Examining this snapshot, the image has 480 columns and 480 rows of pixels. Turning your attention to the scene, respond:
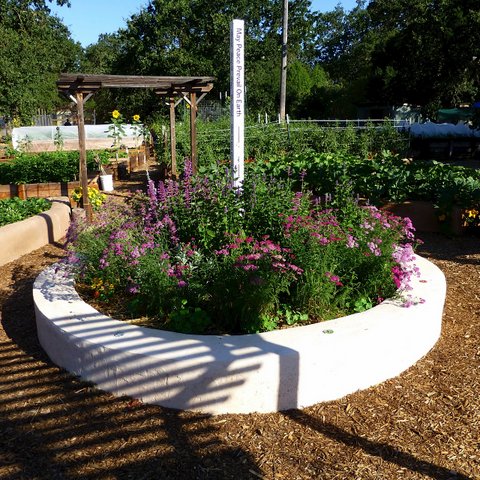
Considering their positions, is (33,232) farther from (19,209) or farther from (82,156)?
(82,156)

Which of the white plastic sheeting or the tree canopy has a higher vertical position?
the tree canopy

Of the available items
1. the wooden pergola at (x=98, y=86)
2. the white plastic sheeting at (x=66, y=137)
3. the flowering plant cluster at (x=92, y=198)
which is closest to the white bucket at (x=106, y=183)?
the wooden pergola at (x=98, y=86)

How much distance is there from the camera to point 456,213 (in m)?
7.13

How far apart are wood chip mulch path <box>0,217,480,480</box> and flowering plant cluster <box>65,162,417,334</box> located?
2.17 feet

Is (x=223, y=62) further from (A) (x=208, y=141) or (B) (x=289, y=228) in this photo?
(B) (x=289, y=228)

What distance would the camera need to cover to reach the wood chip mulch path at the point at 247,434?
2.63 m

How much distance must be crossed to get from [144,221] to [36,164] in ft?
27.0

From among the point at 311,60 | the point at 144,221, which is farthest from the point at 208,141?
the point at 311,60

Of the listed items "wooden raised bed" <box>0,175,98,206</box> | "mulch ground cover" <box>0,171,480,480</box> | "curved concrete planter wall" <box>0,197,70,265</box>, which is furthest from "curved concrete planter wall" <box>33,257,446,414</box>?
"wooden raised bed" <box>0,175,98,206</box>

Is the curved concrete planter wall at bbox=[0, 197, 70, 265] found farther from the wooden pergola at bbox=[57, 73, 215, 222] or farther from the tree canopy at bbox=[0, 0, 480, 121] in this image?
the tree canopy at bbox=[0, 0, 480, 121]

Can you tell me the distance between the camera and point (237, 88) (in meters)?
5.32

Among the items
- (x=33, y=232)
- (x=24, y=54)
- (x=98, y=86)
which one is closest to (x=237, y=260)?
(x=33, y=232)

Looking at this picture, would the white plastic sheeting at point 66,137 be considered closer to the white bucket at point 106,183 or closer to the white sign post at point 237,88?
the white bucket at point 106,183

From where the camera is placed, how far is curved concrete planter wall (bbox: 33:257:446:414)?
301 cm
